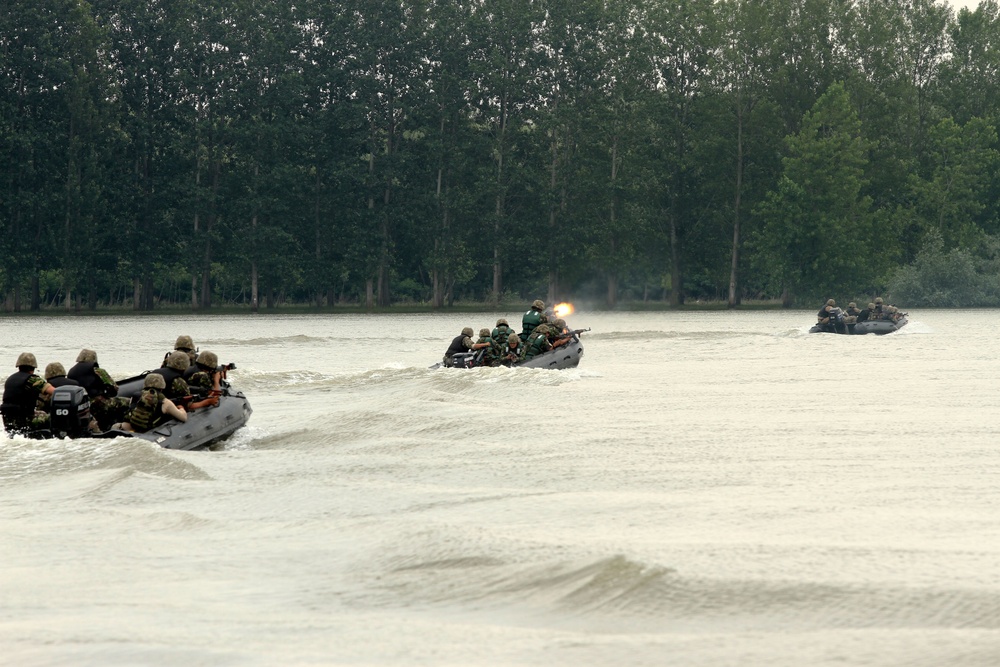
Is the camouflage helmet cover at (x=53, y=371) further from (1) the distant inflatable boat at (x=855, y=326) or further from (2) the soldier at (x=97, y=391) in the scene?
(1) the distant inflatable boat at (x=855, y=326)

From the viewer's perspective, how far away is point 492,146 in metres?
87.4

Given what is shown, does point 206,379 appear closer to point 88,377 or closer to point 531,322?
point 88,377

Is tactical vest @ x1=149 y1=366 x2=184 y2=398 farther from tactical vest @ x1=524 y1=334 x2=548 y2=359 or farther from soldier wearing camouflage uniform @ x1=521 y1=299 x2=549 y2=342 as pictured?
soldier wearing camouflage uniform @ x1=521 y1=299 x2=549 y2=342

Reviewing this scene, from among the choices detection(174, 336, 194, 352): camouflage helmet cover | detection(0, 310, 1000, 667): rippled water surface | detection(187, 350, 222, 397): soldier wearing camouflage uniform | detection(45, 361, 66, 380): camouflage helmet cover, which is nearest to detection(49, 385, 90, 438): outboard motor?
detection(0, 310, 1000, 667): rippled water surface

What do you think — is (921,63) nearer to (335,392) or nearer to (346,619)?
(335,392)

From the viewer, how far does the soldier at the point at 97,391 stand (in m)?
21.5

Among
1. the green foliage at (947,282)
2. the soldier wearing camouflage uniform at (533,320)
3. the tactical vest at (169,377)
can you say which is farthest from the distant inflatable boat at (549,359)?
the green foliage at (947,282)

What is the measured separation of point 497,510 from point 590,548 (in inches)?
116

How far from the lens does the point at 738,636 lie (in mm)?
10719

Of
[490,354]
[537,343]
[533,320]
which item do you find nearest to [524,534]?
[490,354]

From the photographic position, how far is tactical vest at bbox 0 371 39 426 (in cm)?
2086

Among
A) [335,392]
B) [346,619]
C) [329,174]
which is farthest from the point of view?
[329,174]

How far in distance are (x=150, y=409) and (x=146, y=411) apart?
0.06 meters

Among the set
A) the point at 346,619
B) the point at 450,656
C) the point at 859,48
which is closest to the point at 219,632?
the point at 346,619
